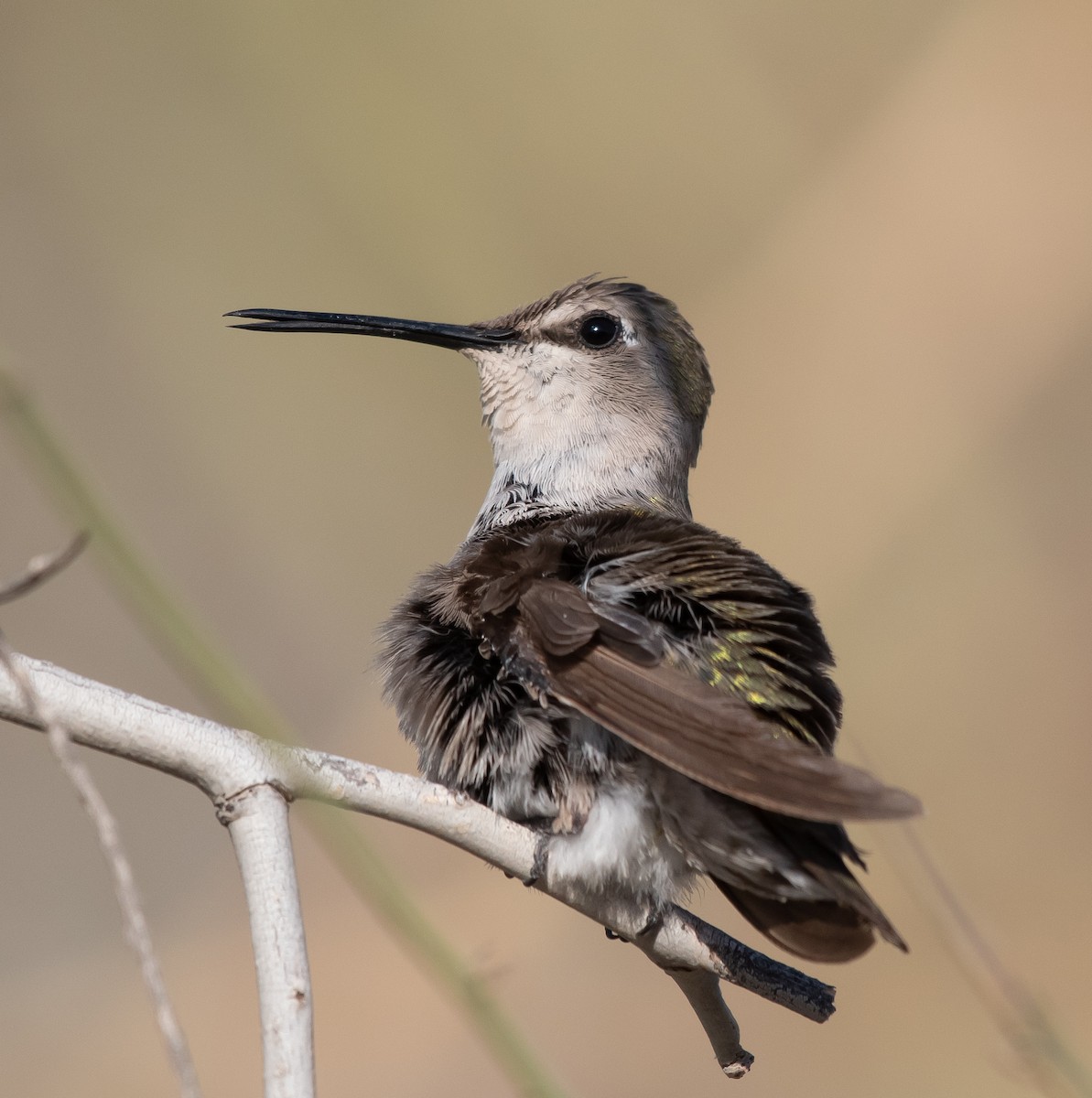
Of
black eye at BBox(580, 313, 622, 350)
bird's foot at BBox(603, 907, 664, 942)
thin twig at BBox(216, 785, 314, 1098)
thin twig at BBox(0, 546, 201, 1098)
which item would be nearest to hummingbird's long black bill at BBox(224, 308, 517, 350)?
black eye at BBox(580, 313, 622, 350)

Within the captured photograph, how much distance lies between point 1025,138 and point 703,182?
179 cm

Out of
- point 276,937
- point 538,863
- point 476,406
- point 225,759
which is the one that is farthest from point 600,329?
point 476,406

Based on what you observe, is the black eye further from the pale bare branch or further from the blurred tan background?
the blurred tan background

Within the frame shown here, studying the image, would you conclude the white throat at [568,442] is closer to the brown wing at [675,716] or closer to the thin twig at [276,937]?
the brown wing at [675,716]

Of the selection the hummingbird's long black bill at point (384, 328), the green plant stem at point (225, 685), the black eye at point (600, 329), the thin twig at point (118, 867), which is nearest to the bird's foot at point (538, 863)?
the green plant stem at point (225, 685)

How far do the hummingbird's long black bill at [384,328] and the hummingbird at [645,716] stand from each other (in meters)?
0.75

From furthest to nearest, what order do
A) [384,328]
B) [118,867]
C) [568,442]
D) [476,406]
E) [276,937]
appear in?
[476,406] < [384,328] < [568,442] < [276,937] < [118,867]

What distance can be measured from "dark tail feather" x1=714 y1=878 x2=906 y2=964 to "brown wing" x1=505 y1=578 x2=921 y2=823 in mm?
247

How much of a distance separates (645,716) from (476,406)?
17.7 feet

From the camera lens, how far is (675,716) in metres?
2.16

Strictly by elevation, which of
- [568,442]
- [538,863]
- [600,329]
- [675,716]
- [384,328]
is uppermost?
[600,329]

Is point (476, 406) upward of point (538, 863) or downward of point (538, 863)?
downward

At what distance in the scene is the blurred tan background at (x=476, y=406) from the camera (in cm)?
575

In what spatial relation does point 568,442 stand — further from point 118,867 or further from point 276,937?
point 118,867
